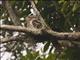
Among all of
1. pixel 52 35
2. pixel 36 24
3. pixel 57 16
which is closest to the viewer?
pixel 52 35

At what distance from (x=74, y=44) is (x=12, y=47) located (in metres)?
0.86

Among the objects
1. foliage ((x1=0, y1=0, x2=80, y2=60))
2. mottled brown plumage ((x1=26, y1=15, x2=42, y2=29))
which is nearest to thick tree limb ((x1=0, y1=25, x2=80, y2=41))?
mottled brown plumage ((x1=26, y1=15, x2=42, y2=29))

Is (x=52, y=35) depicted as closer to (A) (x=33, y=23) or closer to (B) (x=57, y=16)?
(A) (x=33, y=23)

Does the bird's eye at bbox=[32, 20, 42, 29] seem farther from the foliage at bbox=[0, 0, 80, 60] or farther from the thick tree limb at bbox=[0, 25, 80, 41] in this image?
the foliage at bbox=[0, 0, 80, 60]

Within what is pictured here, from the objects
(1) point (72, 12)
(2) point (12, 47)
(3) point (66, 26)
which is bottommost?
(2) point (12, 47)

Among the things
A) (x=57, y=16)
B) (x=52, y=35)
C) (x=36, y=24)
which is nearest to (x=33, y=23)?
(x=36, y=24)

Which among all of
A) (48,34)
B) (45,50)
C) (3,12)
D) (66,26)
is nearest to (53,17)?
(66,26)

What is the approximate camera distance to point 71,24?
2.00 metres

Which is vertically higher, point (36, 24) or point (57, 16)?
point (36, 24)

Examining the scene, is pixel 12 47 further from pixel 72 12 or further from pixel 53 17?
pixel 72 12

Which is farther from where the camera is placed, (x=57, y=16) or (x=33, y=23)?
(x=57, y=16)

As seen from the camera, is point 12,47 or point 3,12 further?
point 12,47

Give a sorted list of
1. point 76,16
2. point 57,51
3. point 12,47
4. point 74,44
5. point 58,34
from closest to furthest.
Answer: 1. point 58,34
2. point 74,44
3. point 57,51
4. point 76,16
5. point 12,47

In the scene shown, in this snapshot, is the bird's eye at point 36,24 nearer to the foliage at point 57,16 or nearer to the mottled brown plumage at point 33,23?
the mottled brown plumage at point 33,23
